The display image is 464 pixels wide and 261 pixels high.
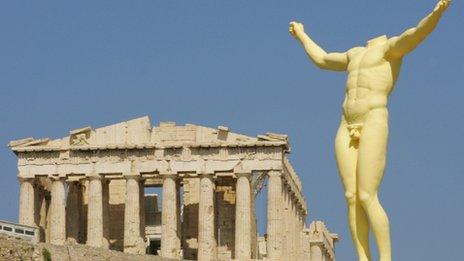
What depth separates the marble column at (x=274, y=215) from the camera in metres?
81.6

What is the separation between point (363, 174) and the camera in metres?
19.3

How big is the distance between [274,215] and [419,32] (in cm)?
6338

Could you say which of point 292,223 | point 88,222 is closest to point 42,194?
point 88,222

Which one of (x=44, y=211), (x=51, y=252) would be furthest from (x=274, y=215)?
(x=51, y=252)

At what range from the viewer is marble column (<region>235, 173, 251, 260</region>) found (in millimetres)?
81000

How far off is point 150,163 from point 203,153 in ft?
9.20

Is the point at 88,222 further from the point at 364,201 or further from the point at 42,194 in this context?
the point at 364,201

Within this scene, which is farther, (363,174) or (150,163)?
(150,163)

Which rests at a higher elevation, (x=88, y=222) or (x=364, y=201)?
(x=88, y=222)

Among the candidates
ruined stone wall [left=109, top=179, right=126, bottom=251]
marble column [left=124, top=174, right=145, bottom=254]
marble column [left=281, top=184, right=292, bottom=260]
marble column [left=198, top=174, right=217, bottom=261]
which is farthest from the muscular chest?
ruined stone wall [left=109, top=179, right=126, bottom=251]

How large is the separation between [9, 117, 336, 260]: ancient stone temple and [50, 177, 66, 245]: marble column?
0.16 feet

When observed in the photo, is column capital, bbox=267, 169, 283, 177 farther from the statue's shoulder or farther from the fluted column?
the statue's shoulder

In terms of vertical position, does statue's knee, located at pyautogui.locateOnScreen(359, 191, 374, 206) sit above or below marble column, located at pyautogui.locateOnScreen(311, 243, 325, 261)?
below

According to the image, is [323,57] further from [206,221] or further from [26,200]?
[26,200]
